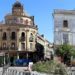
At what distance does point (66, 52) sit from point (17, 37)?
2445 cm

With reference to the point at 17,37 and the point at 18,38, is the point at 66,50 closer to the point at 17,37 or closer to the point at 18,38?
the point at 18,38

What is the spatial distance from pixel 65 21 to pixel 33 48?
22.3m

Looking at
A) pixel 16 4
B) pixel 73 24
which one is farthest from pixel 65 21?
pixel 16 4

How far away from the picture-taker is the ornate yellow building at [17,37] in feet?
290

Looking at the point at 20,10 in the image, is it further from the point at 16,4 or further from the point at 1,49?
the point at 1,49

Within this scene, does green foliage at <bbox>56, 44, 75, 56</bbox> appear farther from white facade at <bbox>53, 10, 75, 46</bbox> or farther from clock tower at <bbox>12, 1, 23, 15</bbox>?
clock tower at <bbox>12, 1, 23, 15</bbox>

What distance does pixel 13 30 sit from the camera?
3529 inches

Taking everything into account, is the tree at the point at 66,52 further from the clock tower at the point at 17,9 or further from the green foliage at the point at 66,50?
the clock tower at the point at 17,9

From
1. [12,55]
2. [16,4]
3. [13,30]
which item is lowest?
[12,55]

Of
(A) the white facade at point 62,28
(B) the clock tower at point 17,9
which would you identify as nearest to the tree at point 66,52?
(A) the white facade at point 62,28

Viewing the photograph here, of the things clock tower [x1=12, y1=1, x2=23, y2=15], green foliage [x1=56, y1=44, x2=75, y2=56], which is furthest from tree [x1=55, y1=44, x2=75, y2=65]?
clock tower [x1=12, y1=1, x2=23, y2=15]

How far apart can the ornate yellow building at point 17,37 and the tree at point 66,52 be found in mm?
21853

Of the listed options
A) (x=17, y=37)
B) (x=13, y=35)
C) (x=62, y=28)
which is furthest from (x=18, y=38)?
(x=62, y=28)

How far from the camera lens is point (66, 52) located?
2640 inches
